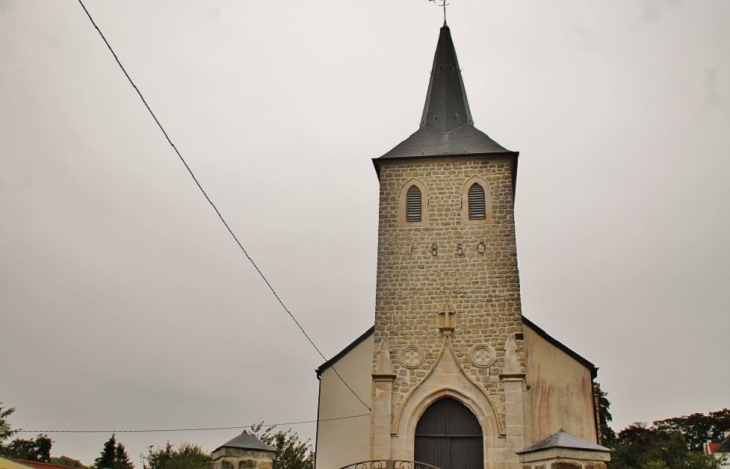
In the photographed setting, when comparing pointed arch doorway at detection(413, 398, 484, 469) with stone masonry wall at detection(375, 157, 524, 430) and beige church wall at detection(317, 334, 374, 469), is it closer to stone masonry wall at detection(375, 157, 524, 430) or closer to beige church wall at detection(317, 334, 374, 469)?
stone masonry wall at detection(375, 157, 524, 430)

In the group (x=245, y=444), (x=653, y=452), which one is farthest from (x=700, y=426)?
(x=245, y=444)

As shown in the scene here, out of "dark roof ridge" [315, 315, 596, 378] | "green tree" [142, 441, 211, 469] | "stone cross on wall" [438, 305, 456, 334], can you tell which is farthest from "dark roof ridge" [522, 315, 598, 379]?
"green tree" [142, 441, 211, 469]

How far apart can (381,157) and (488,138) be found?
121 inches

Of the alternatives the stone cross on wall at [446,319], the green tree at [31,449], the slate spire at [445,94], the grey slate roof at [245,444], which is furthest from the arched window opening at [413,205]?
the green tree at [31,449]

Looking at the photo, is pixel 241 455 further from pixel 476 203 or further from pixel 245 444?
pixel 476 203

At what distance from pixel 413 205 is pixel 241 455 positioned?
28.5 ft

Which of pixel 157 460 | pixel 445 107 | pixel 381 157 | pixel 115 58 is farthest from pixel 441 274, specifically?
pixel 157 460

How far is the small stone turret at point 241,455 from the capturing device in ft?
29.3

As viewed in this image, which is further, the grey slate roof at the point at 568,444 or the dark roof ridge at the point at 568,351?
the dark roof ridge at the point at 568,351

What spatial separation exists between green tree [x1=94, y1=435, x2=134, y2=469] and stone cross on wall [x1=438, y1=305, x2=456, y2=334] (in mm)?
31432

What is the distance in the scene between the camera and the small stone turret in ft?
29.3

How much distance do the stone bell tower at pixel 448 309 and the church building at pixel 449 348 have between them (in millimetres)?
25

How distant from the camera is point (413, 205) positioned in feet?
52.7

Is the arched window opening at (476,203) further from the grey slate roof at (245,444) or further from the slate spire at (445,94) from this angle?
the grey slate roof at (245,444)
